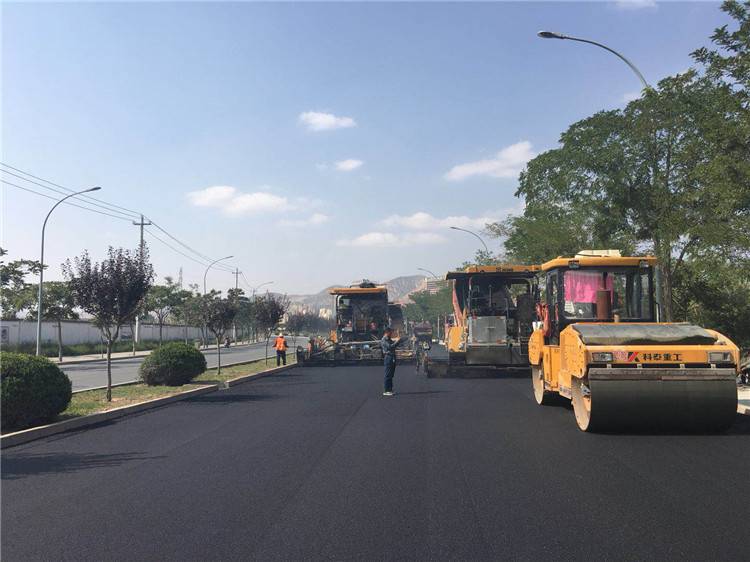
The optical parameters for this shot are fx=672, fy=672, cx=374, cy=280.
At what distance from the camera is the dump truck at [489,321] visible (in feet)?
64.8

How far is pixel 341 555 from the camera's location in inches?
187

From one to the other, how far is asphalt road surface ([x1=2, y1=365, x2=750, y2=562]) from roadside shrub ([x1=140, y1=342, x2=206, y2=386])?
619cm

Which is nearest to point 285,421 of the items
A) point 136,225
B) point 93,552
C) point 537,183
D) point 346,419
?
point 346,419

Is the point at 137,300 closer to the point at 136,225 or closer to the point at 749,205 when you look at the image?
the point at 749,205

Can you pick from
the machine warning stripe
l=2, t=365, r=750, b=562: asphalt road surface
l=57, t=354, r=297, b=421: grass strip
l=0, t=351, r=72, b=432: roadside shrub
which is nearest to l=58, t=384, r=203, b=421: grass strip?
l=57, t=354, r=297, b=421: grass strip

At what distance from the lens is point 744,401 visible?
42.5ft

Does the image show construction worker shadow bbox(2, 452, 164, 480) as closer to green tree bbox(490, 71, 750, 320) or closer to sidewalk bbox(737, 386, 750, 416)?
sidewalk bbox(737, 386, 750, 416)

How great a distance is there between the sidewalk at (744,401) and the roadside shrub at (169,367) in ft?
42.2

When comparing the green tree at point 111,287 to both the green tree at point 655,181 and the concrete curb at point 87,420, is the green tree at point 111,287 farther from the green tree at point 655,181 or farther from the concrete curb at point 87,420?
the green tree at point 655,181

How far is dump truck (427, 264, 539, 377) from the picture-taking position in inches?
778

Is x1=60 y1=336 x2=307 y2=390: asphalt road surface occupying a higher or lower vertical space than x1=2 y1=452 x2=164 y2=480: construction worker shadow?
lower

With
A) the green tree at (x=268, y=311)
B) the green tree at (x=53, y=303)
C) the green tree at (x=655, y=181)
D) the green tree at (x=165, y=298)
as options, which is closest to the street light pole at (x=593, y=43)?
the green tree at (x=655, y=181)

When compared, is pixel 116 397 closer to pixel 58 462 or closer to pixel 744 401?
pixel 58 462

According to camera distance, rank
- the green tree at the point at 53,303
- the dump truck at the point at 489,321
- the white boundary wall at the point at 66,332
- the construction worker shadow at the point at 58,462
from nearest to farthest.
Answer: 1. the construction worker shadow at the point at 58,462
2. the dump truck at the point at 489,321
3. the green tree at the point at 53,303
4. the white boundary wall at the point at 66,332
